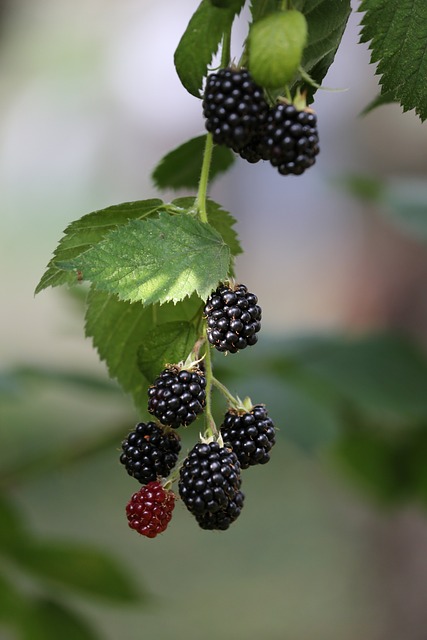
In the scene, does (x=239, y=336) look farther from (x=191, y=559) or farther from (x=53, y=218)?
(x=53, y=218)

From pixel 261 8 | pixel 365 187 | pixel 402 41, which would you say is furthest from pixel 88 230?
pixel 365 187

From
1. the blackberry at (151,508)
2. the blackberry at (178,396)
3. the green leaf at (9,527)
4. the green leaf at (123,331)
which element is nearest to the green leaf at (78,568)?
the green leaf at (9,527)

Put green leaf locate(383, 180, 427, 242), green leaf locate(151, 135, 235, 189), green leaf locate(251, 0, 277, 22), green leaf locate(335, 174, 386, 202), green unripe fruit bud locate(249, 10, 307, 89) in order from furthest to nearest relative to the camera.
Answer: green leaf locate(335, 174, 386, 202) → green leaf locate(383, 180, 427, 242) → green leaf locate(151, 135, 235, 189) → green leaf locate(251, 0, 277, 22) → green unripe fruit bud locate(249, 10, 307, 89)

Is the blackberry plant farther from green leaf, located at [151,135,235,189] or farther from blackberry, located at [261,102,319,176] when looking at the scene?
green leaf, located at [151,135,235,189]

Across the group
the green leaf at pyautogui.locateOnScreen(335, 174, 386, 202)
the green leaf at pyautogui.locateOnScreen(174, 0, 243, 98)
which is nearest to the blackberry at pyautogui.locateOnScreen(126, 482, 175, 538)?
the green leaf at pyautogui.locateOnScreen(174, 0, 243, 98)

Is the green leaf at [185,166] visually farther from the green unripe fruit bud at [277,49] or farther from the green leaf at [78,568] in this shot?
the green leaf at [78,568]

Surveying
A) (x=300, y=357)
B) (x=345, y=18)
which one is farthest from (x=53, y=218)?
(x=345, y=18)
